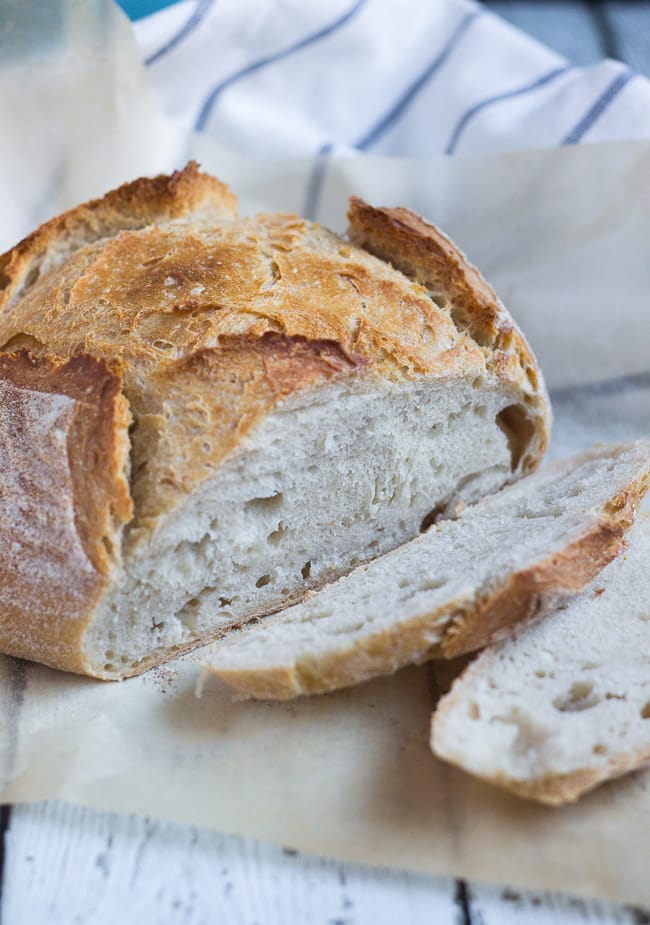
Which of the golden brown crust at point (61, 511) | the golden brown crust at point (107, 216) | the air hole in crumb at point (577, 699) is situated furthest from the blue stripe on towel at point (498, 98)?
the air hole in crumb at point (577, 699)

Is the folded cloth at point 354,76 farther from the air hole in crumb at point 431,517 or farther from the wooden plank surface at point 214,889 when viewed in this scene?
the wooden plank surface at point 214,889

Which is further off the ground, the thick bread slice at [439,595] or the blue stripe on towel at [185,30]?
the blue stripe on towel at [185,30]

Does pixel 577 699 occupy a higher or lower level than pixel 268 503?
lower

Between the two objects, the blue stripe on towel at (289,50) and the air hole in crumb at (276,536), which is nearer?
the air hole in crumb at (276,536)

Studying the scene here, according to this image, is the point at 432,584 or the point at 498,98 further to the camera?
the point at 498,98

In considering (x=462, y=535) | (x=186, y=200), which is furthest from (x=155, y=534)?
(x=186, y=200)

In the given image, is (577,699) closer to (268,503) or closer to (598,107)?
(268,503)

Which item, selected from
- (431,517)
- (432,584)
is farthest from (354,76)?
(432,584)
